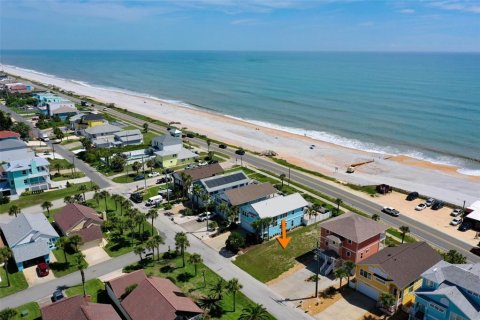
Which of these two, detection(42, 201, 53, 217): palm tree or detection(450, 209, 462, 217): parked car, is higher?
detection(42, 201, 53, 217): palm tree

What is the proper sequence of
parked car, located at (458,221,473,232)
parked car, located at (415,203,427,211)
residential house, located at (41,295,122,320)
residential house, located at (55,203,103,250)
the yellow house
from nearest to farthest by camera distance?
residential house, located at (41,295,122,320) < the yellow house < residential house, located at (55,203,103,250) < parked car, located at (458,221,473,232) < parked car, located at (415,203,427,211)

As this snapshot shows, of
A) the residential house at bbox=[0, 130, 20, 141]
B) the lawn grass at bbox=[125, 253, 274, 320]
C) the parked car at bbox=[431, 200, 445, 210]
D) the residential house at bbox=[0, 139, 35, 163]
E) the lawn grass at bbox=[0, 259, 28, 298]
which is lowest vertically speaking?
the lawn grass at bbox=[0, 259, 28, 298]

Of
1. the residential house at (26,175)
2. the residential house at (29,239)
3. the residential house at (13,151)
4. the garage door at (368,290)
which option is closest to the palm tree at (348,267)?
the garage door at (368,290)

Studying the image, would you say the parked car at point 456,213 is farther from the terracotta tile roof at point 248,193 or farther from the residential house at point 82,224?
the residential house at point 82,224

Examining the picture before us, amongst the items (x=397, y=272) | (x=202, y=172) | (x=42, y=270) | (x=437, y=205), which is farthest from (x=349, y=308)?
(x=202, y=172)

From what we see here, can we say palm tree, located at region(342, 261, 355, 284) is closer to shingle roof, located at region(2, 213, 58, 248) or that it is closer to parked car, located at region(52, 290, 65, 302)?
parked car, located at region(52, 290, 65, 302)

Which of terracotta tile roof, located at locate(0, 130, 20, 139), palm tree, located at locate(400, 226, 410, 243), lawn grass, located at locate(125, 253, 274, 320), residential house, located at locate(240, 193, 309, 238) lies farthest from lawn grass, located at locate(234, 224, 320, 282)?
terracotta tile roof, located at locate(0, 130, 20, 139)
